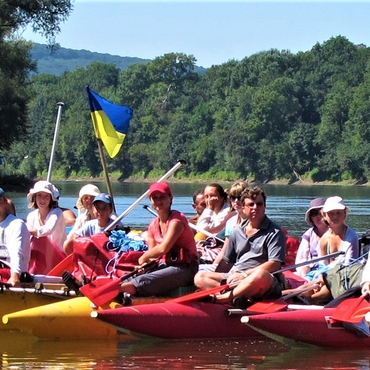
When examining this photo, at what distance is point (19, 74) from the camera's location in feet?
118

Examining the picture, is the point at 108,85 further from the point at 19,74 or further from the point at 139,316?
the point at 139,316

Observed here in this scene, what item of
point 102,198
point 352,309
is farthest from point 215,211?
point 352,309

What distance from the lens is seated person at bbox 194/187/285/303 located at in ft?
30.5

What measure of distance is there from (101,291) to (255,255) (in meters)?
1.38

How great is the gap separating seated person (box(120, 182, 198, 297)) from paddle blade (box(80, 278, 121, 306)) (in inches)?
4.3

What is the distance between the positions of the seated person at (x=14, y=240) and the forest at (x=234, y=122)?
196 feet

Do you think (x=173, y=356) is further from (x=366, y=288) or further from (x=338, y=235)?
(x=338, y=235)

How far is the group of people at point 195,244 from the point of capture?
9375mm

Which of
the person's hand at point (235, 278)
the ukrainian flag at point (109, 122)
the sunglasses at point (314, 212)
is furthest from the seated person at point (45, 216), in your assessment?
the ukrainian flag at point (109, 122)

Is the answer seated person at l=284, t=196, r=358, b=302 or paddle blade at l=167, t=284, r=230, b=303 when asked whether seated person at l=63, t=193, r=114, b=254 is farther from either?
seated person at l=284, t=196, r=358, b=302

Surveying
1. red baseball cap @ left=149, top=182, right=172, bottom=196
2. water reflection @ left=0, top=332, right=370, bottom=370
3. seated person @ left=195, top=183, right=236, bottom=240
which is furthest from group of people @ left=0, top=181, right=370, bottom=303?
seated person @ left=195, top=183, right=236, bottom=240

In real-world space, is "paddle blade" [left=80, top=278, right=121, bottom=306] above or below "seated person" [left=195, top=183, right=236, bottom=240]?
below

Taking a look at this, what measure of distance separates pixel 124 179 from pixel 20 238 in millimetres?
80874

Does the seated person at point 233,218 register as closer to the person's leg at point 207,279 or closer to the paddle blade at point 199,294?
the person's leg at point 207,279
